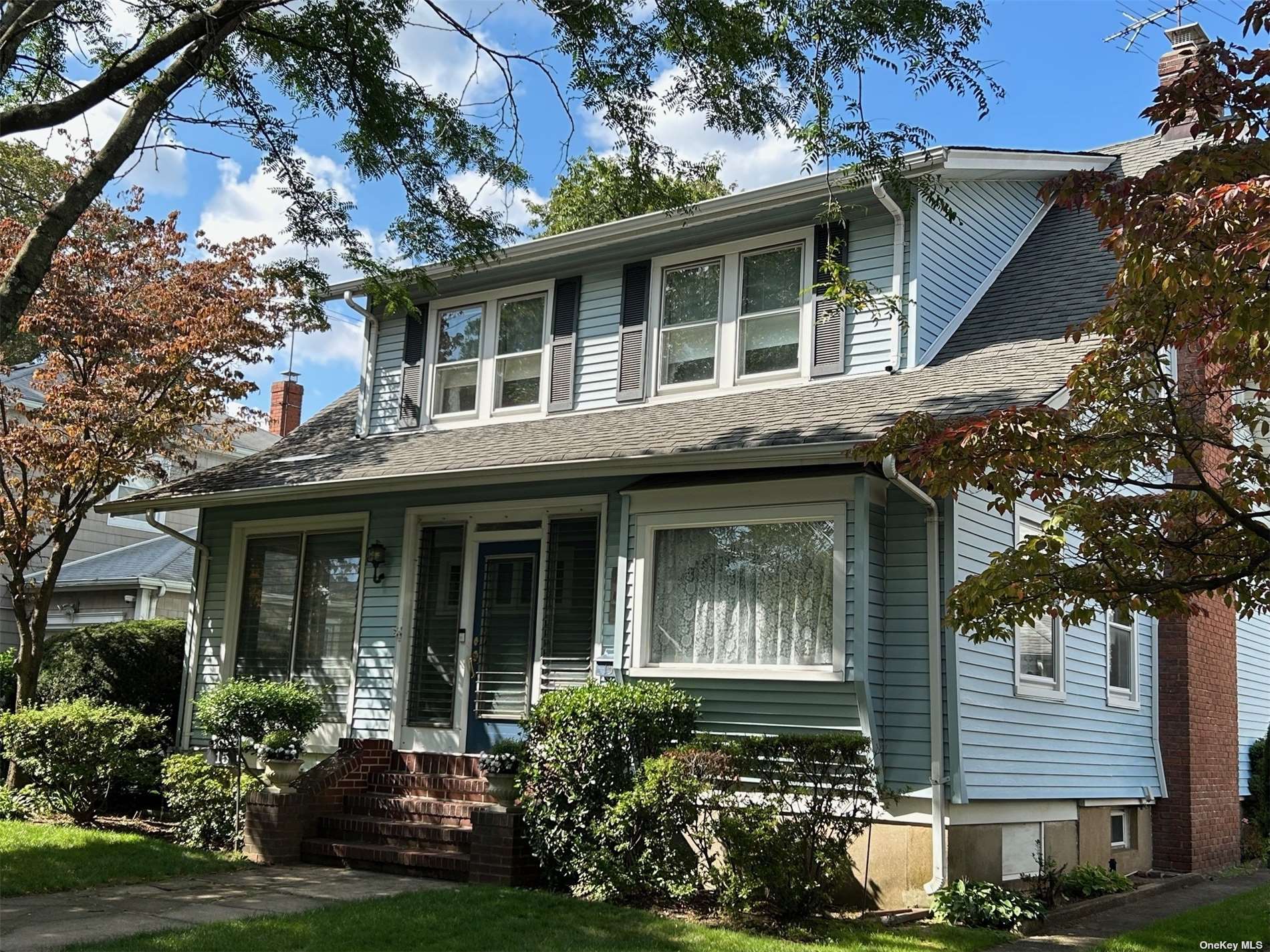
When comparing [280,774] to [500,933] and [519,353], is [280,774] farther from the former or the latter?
[519,353]

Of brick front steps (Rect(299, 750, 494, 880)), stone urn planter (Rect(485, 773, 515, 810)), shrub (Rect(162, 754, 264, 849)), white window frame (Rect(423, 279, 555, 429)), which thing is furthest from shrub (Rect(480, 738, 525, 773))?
white window frame (Rect(423, 279, 555, 429))

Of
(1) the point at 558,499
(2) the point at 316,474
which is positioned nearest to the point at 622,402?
(1) the point at 558,499

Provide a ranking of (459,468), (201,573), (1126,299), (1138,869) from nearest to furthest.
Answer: (1126,299) < (459,468) < (1138,869) < (201,573)

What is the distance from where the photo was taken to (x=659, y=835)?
28.7ft

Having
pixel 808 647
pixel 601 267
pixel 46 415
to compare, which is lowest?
pixel 808 647

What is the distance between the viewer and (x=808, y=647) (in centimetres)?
972

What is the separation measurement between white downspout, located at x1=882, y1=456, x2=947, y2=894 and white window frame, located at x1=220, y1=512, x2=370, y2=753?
6181 millimetres

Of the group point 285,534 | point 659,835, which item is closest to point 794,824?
point 659,835

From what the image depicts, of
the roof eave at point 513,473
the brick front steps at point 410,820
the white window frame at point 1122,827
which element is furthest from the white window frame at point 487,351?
the white window frame at point 1122,827

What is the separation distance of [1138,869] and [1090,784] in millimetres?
1694

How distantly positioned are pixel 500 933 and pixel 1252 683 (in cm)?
1141

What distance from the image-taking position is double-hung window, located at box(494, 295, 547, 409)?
13.6 m

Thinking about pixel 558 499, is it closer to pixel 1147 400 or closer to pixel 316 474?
pixel 316 474

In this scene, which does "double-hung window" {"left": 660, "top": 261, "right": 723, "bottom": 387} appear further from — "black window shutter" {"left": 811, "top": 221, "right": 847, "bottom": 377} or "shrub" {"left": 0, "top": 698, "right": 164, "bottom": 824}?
"shrub" {"left": 0, "top": 698, "right": 164, "bottom": 824}
